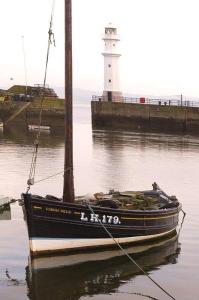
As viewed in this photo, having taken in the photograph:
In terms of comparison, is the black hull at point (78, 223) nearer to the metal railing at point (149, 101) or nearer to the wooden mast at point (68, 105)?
the wooden mast at point (68, 105)

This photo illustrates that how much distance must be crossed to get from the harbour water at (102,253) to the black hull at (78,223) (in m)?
0.46

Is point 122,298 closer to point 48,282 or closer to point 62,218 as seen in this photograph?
point 48,282

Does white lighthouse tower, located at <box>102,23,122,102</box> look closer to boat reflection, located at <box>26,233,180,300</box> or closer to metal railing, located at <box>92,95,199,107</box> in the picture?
metal railing, located at <box>92,95,199,107</box>

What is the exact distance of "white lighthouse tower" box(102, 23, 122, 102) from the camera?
70188mm

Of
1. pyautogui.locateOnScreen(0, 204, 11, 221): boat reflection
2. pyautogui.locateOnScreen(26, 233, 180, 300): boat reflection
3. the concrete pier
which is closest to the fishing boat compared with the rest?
pyautogui.locateOnScreen(26, 233, 180, 300): boat reflection

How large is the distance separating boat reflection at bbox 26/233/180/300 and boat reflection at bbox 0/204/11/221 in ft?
18.2

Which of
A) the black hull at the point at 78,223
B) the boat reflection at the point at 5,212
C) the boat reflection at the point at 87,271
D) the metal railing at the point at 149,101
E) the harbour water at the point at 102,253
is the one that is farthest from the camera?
the metal railing at the point at 149,101

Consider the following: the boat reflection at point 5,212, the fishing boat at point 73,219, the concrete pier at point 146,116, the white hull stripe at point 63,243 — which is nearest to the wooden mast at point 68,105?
the fishing boat at point 73,219

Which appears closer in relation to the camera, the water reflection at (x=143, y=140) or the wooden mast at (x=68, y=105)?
the wooden mast at (x=68, y=105)

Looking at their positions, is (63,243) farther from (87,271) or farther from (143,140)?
(143,140)

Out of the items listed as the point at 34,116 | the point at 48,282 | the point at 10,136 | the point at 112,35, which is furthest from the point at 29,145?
the point at 48,282

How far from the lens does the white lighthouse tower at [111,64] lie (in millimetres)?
70188

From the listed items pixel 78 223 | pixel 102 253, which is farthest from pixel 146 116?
pixel 78 223

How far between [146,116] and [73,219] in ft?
182
